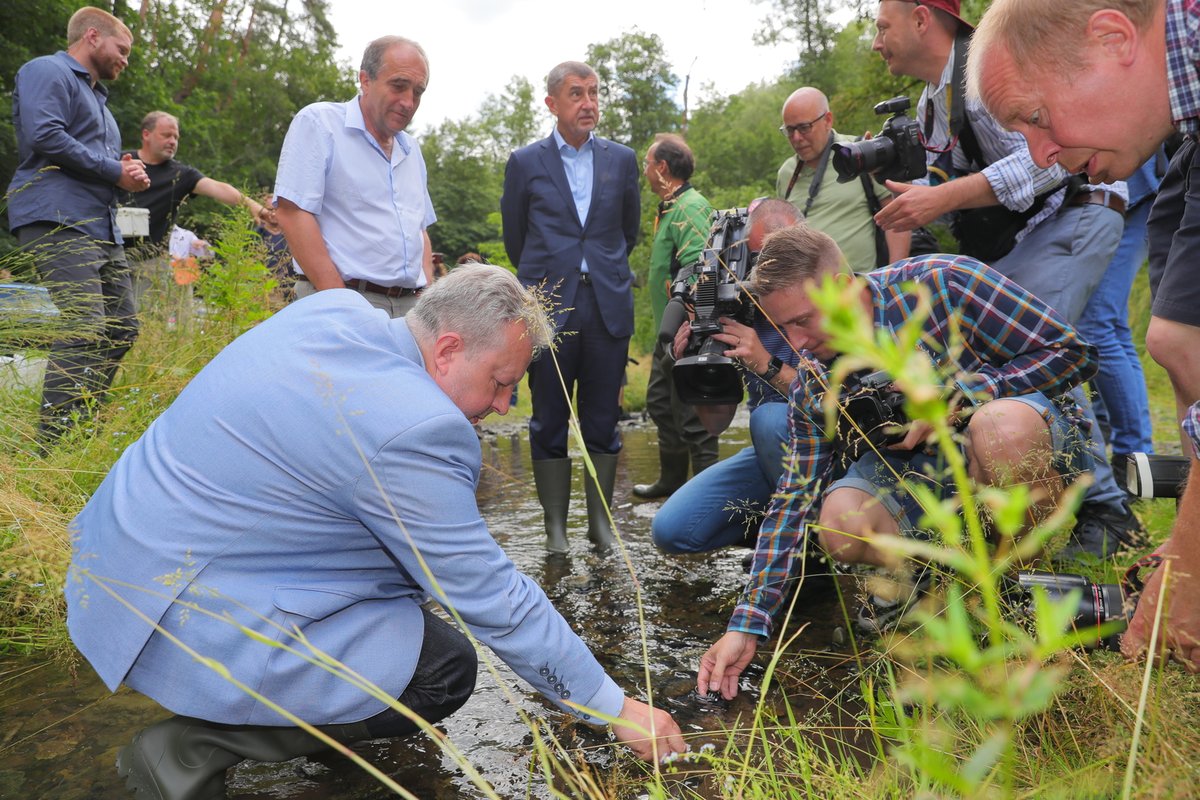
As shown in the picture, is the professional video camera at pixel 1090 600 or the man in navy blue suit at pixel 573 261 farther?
the man in navy blue suit at pixel 573 261

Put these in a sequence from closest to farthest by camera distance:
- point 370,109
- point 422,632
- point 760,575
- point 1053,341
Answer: point 422,632 < point 760,575 < point 1053,341 < point 370,109

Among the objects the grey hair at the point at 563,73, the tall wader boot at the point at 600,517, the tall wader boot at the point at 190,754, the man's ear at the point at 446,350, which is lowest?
the tall wader boot at the point at 600,517

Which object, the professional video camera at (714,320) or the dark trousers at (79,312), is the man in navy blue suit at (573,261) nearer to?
the professional video camera at (714,320)

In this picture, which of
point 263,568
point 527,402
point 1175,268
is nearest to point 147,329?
point 263,568

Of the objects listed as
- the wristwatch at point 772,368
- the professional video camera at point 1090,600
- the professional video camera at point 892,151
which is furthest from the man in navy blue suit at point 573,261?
the professional video camera at point 1090,600

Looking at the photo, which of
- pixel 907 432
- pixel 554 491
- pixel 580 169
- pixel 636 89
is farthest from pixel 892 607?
pixel 636 89

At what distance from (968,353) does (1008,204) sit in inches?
28.9

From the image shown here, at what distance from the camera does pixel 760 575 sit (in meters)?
2.55

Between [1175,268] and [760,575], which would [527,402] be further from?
[1175,268]

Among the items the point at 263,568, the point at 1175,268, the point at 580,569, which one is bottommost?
the point at 580,569

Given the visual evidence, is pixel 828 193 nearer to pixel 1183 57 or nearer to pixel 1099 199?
pixel 1099 199

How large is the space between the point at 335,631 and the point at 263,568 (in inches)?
8.1

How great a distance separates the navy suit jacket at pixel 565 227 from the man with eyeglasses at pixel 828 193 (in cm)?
90

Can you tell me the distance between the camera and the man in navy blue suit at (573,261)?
4.38 meters
